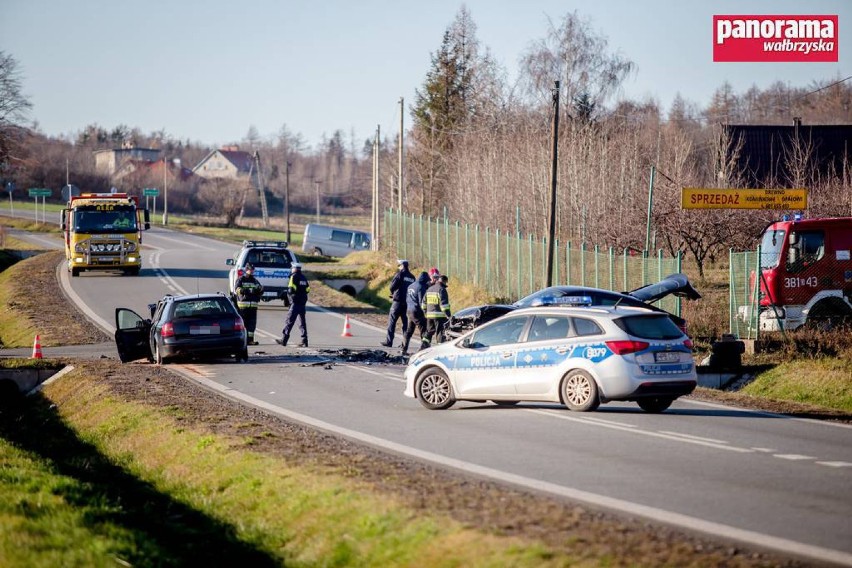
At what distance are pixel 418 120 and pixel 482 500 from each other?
69765 mm

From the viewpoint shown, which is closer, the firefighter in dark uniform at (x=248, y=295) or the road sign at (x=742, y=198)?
the firefighter in dark uniform at (x=248, y=295)

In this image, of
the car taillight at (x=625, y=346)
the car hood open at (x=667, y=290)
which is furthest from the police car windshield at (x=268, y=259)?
the car taillight at (x=625, y=346)

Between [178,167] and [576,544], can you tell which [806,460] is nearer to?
[576,544]

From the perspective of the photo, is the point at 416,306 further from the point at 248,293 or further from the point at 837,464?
the point at 837,464

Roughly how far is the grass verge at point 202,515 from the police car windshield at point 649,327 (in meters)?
5.34

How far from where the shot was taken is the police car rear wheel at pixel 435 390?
16.8 m

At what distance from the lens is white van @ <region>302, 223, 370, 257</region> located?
2968 inches

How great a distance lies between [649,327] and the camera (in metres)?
15.4

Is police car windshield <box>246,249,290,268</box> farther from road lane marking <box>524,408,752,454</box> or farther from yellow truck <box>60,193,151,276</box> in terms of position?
road lane marking <box>524,408,752,454</box>

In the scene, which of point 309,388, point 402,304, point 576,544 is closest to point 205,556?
point 576,544

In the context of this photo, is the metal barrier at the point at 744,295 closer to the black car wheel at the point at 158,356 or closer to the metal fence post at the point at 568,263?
the metal fence post at the point at 568,263

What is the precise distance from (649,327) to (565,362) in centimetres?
123

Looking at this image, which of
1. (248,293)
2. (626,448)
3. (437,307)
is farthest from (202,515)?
(248,293)

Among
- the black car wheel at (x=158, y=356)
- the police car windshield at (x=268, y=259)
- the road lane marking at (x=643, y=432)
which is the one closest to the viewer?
the road lane marking at (x=643, y=432)
